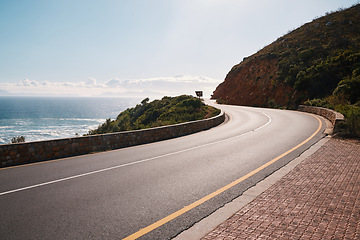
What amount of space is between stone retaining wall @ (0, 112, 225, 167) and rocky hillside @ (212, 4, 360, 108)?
85.2ft

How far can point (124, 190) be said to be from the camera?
16.7 ft

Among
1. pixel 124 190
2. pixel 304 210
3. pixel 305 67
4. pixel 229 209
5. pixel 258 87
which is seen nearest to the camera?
pixel 304 210

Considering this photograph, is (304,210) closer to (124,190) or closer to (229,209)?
(229,209)

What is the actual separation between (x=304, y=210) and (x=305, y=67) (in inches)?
1439

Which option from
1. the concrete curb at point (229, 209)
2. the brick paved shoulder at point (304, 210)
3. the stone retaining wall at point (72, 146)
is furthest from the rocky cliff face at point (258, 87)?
the concrete curb at point (229, 209)

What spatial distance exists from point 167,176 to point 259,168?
8.74 feet

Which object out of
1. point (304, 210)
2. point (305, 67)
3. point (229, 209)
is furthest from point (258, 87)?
point (229, 209)

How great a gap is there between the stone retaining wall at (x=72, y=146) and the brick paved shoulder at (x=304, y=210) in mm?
7293

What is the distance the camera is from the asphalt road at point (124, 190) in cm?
361

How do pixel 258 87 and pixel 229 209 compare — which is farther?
pixel 258 87

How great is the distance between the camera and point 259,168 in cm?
648

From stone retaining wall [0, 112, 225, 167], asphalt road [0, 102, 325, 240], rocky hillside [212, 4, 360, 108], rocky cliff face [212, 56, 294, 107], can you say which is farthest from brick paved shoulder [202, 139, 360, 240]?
rocky cliff face [212, 56, 294, 107]

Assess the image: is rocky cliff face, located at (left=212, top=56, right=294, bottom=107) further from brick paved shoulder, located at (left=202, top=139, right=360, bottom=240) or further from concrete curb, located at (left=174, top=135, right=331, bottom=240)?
concrete curb, located at (left=174, top=135, right=331, bottom=240)

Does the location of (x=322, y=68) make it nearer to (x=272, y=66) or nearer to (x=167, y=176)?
(x=272, y=66)
